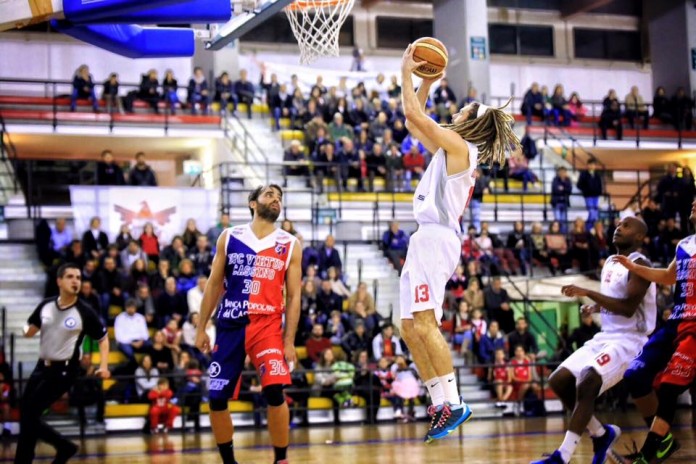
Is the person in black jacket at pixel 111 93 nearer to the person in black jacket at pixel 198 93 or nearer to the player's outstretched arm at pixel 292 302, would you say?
the person in black jacket at pixel 198 93

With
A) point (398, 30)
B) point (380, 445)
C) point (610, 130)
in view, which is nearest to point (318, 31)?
point (380, 445)

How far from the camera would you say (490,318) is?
18.5m

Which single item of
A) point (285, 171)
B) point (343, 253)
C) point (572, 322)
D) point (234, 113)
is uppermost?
point (234, 113)

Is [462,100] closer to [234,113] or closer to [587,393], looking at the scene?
[234,113]

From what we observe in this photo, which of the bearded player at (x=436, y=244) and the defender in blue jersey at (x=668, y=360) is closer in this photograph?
the bearded player at (x=436, y=244)

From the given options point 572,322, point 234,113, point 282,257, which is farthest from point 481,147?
point 234,113

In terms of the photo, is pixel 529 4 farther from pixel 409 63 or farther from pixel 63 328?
pixel 409 63

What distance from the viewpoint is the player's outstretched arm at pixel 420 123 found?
686 centimetres

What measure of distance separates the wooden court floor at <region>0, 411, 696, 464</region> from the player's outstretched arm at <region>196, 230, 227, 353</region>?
6.95ft

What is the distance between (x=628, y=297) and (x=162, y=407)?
8.89m

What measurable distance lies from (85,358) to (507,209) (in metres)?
10.9

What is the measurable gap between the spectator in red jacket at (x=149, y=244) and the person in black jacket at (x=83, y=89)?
19.4ft

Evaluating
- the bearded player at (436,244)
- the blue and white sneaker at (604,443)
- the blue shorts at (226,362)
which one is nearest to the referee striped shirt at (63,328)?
the blue shorts at (226,362)

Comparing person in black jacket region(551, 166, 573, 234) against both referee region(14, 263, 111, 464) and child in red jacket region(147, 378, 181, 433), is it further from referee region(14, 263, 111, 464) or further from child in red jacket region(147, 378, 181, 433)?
referee region(14, 263, 111, 464)
